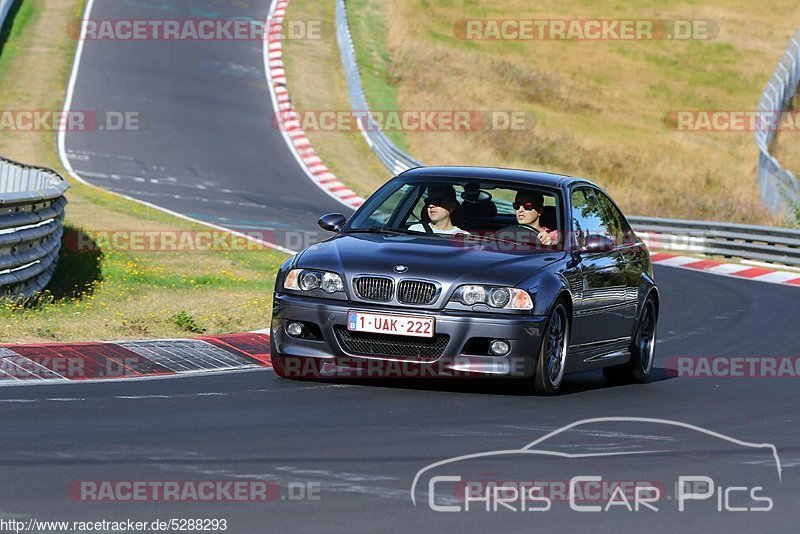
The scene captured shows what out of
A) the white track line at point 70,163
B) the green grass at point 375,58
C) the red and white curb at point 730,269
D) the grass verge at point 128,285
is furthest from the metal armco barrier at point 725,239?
the green grass at point 375,58

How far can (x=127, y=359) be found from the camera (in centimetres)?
1058

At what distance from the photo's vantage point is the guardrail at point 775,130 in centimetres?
3203

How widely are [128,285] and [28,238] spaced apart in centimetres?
345

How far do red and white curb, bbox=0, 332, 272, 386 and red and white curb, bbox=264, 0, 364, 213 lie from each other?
748 inches

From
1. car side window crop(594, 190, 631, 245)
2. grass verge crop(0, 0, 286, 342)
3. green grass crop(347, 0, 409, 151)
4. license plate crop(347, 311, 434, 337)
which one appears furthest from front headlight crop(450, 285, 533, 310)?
green grass crop(347, 0, 409, 151)

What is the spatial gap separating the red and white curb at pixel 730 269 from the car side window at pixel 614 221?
499 inches

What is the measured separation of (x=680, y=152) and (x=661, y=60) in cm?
1297

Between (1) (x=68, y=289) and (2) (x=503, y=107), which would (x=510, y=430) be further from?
(2) (x=503, y=107)

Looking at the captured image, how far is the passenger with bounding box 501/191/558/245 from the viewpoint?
34.7ft

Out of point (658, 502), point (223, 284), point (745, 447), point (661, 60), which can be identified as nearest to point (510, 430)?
point (745, 447)

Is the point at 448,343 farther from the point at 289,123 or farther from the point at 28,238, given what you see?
the point at 289,123

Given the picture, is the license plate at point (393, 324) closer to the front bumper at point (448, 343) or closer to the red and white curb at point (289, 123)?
the front bumper at point (448, 343)

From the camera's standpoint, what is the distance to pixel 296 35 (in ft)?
159


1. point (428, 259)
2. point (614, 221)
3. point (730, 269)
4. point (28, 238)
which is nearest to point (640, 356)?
point (614, 221)
